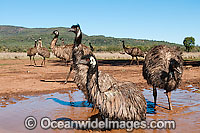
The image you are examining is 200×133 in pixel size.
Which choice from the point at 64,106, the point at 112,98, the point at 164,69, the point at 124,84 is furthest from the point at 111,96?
the point at 64,106

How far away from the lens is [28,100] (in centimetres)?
905

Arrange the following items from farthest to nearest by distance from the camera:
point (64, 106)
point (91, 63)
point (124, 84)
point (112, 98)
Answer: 1. point (64, 106)
2. point (124, 84)
3. point (112, 98)
4. point (91, 63)

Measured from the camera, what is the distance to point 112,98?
18.1 feet

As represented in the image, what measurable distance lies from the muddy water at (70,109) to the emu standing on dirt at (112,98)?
2.76 ft

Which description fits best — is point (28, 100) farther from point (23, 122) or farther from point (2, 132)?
point (2, 132)

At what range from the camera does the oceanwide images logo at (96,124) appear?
573cm

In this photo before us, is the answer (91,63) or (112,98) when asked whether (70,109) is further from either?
(91,63)

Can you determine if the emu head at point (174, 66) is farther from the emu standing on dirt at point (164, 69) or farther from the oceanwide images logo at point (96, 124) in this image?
the oceanwide images logo at point (96, 124)

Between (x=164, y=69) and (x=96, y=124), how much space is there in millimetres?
2656

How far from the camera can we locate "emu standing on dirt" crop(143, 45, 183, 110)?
6.86 metres

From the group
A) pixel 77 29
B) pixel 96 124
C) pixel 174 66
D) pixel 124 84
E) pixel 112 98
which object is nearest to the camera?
pixel 112 98

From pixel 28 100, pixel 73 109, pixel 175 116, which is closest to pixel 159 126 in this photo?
pixel 175 116

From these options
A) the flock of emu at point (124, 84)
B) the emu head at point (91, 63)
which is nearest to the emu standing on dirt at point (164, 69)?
the flock of emu at point (124, 84)

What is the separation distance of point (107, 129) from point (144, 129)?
1.00 meters
